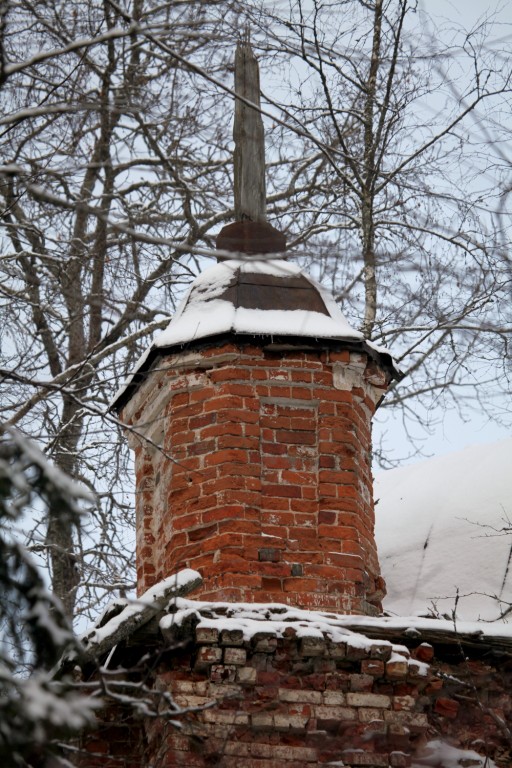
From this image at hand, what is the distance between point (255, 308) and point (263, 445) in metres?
0.94

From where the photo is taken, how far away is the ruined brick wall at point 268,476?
349 inches

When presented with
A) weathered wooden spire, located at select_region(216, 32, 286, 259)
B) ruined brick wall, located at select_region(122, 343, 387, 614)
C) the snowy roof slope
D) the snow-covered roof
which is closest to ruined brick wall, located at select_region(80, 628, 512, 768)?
ruined brick wall, located at select_region(122, 343, 387, 614)

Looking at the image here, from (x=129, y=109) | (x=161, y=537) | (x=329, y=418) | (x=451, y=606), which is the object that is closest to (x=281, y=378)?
(x=329, y=418)

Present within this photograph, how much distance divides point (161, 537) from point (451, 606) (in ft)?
6.34

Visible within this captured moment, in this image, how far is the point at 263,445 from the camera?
30.2 ft

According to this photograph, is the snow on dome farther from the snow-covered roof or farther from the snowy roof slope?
the snowy roof slope

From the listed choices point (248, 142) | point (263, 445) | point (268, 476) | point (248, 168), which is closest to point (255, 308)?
point (263, 445)

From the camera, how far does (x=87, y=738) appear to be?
841 cm

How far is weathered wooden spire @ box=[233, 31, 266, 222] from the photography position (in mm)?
10969

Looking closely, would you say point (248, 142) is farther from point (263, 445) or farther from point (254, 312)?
point (263, 445)

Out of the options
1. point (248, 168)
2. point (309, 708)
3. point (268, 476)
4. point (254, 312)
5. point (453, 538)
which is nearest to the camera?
point (309, 708)

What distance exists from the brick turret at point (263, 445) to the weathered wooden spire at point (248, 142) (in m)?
1.13

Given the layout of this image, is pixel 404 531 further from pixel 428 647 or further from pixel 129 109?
pixel 129 109

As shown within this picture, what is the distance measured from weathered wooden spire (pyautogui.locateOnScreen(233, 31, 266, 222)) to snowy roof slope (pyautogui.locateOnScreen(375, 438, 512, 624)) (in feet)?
7.79
